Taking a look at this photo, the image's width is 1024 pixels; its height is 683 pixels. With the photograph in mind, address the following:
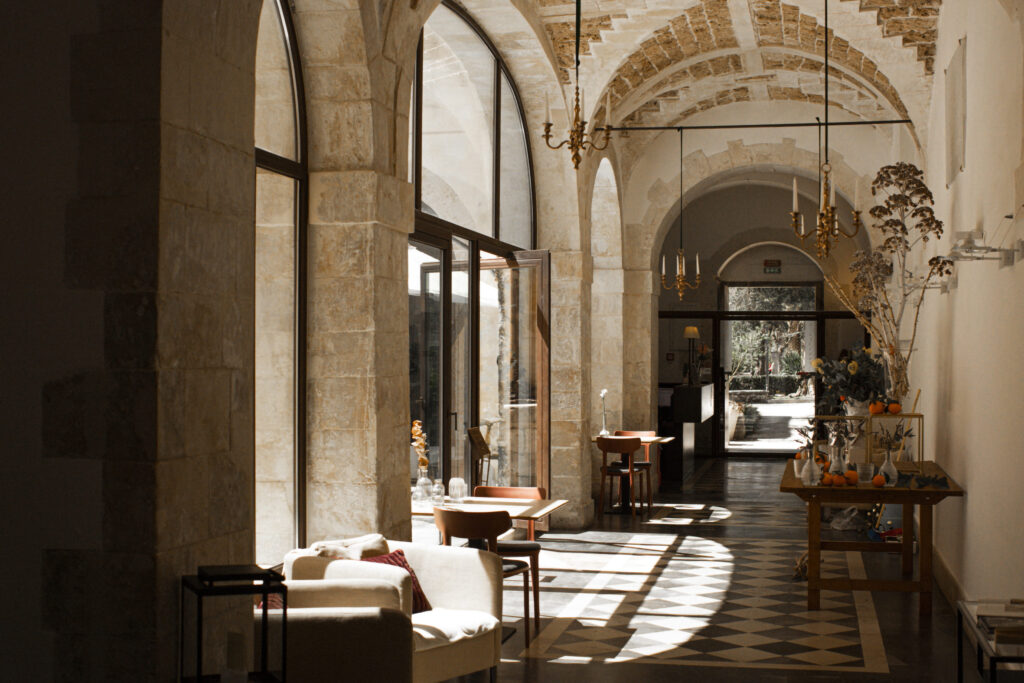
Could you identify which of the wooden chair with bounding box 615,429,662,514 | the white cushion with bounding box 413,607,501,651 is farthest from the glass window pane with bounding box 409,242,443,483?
the wooden chair with bounding box 615,429,662,514

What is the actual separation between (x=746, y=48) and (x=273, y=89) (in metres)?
6.73

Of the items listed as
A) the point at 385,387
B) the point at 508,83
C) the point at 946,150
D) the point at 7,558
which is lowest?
the point at 7,558

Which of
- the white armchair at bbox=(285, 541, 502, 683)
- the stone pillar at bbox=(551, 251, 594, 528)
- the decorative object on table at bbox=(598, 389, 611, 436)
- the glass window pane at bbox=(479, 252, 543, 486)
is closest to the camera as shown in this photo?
the white armchair at bbox=(285, 541, 502, 683)

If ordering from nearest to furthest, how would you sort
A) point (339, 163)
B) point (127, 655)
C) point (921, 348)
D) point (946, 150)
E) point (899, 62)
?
point (127, 655) < point (339, 163) < point (946, 150) < point (899, 62) < point (921, 348)

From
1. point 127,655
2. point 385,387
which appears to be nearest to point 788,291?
point 385,387

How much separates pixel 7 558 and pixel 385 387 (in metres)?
2.26

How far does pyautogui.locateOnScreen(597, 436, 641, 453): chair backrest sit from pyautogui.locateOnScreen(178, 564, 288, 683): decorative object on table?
7.29 m

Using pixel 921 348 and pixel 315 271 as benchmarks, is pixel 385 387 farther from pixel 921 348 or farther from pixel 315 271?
pixel 921 348

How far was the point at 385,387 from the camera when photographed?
203 inches

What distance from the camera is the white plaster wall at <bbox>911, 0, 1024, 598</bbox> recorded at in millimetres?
4637

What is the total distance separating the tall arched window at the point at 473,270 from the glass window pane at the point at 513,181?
0.01 m

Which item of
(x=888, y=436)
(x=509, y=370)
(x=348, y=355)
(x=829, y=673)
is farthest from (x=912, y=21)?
(x=348, y=355)

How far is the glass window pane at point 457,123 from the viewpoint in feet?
23.0

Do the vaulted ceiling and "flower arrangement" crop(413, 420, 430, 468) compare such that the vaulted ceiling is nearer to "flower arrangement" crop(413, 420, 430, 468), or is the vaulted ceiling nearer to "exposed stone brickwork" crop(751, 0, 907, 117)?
"exposed stone brickwork" crop(751, 0, 907, 117)
